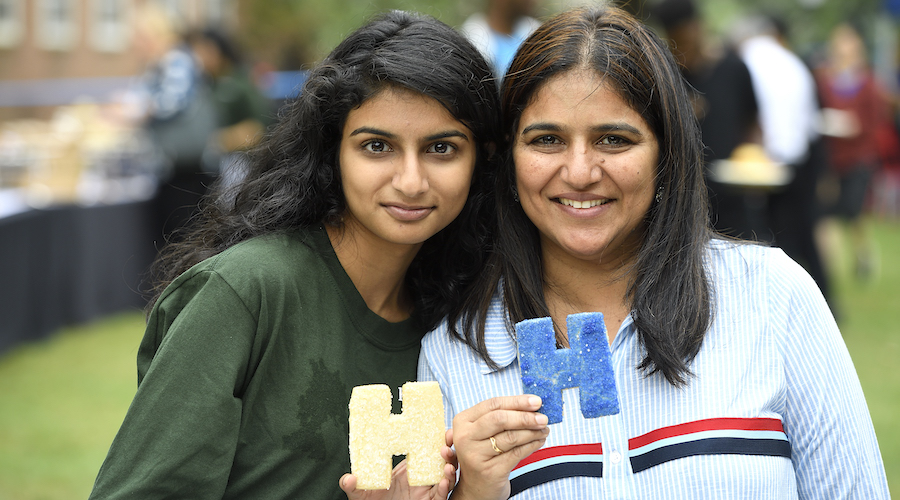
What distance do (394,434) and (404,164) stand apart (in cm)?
68

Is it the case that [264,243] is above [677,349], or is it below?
above

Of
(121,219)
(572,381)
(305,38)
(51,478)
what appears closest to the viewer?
(572,381)

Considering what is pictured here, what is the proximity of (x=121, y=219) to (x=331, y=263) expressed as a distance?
636 cm

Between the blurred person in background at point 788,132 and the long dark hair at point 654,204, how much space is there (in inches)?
139

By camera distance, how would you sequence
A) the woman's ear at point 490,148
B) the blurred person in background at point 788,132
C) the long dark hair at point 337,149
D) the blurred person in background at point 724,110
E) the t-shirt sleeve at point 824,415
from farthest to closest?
the blurred person in background at point 788,132 → the blurred person in background at point 724,110 → the woman's ear at point 490,148 → the long dark hair at point 337,149 → the t-shirt sleeve at point 824,415

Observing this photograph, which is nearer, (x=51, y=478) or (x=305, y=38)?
(x=51, y=478)

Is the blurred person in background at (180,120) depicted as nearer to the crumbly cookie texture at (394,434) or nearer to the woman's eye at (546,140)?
the woman's eye at (546,140)

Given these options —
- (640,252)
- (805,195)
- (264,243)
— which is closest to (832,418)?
(640,252)

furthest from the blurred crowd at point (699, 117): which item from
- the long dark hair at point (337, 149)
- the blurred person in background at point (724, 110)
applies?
the long dark hair at point (337, 149)

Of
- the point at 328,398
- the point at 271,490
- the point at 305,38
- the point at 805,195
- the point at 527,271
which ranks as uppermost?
the point at 305,38

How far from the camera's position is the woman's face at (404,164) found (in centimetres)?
219

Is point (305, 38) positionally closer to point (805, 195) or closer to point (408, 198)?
point (805, 195)

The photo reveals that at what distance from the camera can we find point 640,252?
2264mm

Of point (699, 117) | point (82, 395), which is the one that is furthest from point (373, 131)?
point (82, 395)
